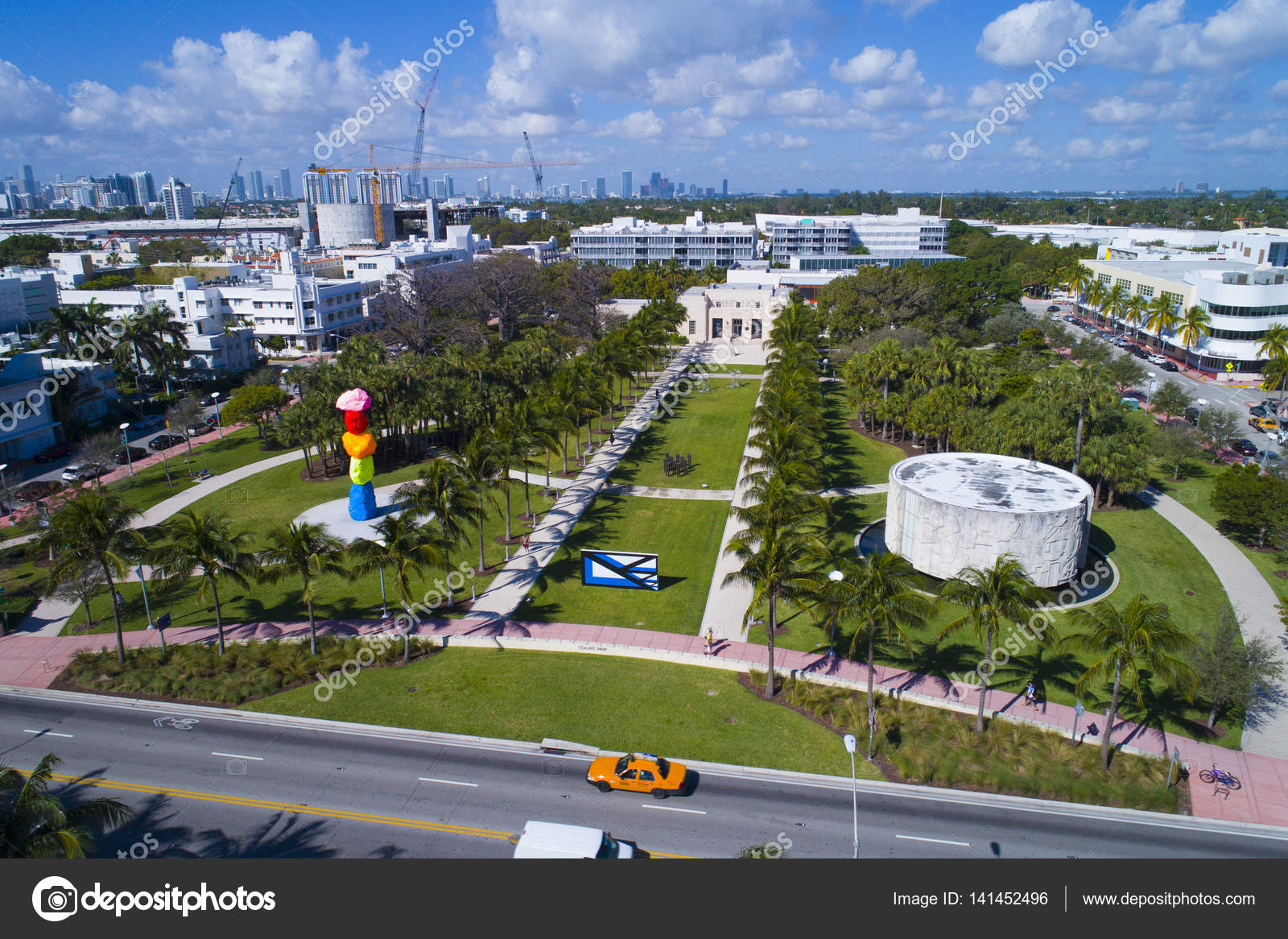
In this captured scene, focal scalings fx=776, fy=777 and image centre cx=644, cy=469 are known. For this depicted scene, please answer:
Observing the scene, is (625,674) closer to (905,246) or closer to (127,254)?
(127,254)

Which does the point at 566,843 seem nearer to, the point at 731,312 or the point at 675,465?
the point at 675,465

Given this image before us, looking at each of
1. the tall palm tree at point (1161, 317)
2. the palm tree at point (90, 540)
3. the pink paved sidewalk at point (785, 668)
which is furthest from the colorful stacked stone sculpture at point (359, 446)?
the tall palm tree at point (1161, 317)

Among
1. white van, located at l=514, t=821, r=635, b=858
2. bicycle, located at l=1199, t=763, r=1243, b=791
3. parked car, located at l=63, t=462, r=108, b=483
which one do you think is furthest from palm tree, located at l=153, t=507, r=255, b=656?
bicycle, located at l=1199, t=763, r=1243, b=791

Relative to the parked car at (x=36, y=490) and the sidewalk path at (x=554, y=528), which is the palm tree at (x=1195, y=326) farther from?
the parked car at (x=36, y=490)

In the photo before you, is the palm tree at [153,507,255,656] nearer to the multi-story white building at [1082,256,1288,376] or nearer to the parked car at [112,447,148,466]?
the parked car at [112,447,148,466]

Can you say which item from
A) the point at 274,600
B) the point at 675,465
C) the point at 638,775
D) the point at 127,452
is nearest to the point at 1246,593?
the point at 638,775

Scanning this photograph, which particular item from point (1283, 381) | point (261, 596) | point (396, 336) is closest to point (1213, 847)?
point (261, 596)
